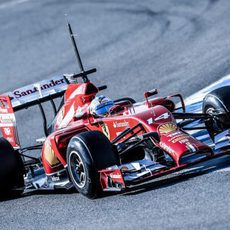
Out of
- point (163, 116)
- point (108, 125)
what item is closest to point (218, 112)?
point (163, 116)

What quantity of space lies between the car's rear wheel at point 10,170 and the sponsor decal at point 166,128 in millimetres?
1951

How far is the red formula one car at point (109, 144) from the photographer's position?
8469 mm

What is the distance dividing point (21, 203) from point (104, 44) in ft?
32.9

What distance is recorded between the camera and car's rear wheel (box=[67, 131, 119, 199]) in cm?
847

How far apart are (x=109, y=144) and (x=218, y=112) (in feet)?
5.45

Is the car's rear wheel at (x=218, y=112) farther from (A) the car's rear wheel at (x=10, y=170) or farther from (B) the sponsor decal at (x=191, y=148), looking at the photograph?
(A) the car's rear wheel at (x=10, y=170)

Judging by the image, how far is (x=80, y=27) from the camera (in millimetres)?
21250

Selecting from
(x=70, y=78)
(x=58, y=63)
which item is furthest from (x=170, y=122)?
(x=58, y=63)

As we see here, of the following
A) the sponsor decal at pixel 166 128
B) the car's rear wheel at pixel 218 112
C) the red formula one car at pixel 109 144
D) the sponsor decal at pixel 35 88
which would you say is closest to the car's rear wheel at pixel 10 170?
the red formula one car at pixel 109 144

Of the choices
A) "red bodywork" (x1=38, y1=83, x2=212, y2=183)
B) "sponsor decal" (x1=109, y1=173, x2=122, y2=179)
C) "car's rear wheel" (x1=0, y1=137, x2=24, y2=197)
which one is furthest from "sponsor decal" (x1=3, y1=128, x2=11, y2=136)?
"sponsor decal" (x1=109, y1=173, x2=122, y2=179)

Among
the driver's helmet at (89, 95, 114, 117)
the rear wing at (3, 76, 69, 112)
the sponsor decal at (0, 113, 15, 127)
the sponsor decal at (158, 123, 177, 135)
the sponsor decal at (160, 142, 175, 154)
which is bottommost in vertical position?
the sponsor decal at (160, 142, 175, 154)

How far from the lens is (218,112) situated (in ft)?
31.5

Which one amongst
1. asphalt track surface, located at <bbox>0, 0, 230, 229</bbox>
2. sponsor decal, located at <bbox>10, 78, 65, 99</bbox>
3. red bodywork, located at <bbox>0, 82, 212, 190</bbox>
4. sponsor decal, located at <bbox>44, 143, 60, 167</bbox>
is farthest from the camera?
sponsor decal, located at <bbox>10, 78, 65, 99</bbox>

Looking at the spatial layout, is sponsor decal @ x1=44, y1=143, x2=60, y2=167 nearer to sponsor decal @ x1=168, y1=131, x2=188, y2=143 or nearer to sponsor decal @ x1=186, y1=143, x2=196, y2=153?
sponsor decal @ x1=168, y1=131, x2=188, y2=143
